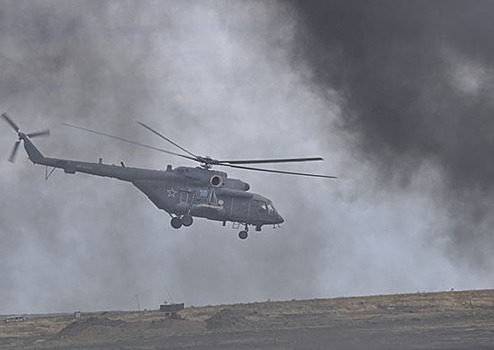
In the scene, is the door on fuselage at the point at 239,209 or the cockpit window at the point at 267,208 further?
the cockpit window at the point at 267,208

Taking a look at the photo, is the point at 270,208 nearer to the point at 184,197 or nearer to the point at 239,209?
the point at 239,209

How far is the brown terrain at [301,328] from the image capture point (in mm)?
36719

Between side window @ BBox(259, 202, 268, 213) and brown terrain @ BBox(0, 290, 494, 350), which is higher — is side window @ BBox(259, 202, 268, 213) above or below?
above

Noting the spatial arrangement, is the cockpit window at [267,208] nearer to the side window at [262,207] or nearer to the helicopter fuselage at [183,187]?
the side window at [262,207]

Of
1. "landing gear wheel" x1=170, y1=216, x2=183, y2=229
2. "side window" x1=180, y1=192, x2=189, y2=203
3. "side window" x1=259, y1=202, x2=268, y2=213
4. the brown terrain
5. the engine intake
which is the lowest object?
the brown terrain

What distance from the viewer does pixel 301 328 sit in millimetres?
44406

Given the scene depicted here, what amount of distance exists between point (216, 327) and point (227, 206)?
32.1 feet

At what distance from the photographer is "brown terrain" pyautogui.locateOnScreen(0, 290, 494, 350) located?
36.7 metres

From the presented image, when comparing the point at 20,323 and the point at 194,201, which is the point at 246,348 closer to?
the point at 194,201

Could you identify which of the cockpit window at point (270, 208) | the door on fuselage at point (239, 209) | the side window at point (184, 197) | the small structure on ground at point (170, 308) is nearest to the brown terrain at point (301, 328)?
the small structure on ground at point (170, 308)

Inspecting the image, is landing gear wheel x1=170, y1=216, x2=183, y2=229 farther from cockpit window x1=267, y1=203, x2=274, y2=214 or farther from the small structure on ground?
the small structure on ground

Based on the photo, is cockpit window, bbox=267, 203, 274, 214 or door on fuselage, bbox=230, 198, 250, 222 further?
cockpit window, bbox=267, 203, 274, 214

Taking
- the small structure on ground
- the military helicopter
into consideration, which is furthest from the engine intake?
the small structure on ground

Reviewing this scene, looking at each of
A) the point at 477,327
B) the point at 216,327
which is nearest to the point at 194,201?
the point at 216,327
